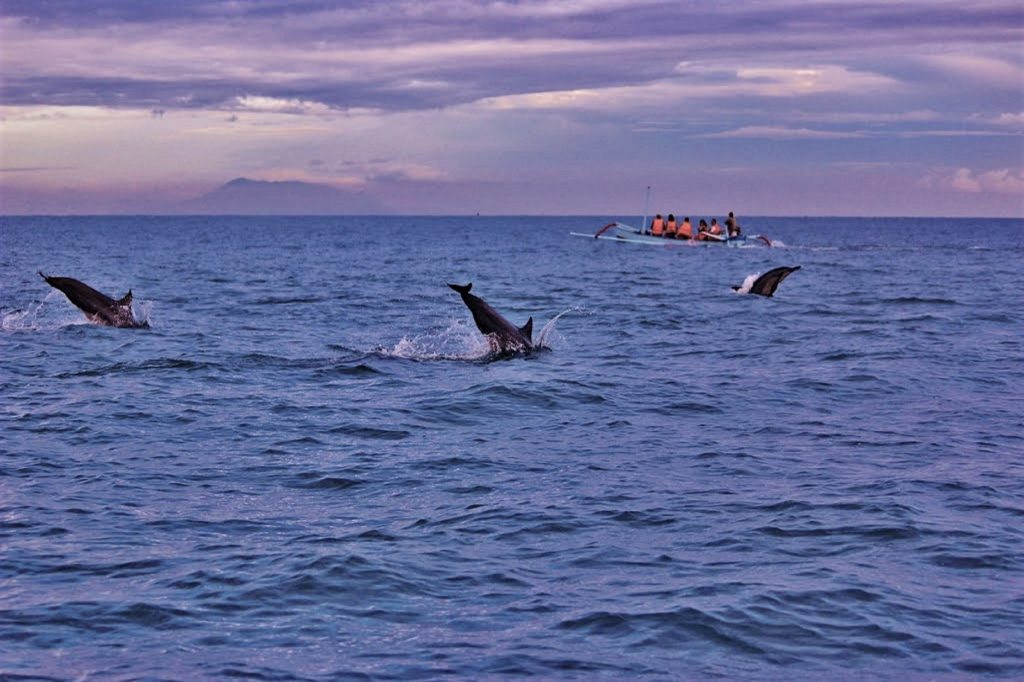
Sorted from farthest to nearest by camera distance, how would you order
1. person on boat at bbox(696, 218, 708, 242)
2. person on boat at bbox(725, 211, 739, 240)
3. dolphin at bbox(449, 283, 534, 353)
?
1. person on boat at bbox(725, 211, 739, 240)
2. person on boat at bbox(696, 218, 708, 242)
3. dolphin at bbox(449, 283, 534, 353)

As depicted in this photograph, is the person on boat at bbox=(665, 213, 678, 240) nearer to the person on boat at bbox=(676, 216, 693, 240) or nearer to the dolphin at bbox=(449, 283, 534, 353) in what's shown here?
the person on boat at bbox=(676, 216, 693, 240)

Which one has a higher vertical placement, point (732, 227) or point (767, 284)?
point (732, 227)

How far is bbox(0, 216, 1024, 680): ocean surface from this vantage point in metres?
8.30

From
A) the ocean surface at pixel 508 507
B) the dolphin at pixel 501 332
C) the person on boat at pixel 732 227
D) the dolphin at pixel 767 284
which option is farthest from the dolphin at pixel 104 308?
the person on boat at pixel 732 227

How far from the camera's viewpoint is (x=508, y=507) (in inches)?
470

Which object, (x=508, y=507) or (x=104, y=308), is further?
(x=104, y=308)

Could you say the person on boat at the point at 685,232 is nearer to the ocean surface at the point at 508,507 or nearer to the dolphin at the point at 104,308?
the ocean surface at the point at 508,507

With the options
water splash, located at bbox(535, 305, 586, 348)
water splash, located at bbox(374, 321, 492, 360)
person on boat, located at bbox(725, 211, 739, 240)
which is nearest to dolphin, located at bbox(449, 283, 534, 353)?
water splash, located at bbox(374, 321, 492, 360)

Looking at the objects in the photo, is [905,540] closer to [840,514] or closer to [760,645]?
[840,514]

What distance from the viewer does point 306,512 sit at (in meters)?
11.8

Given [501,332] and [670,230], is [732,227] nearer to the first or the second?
[670,230]

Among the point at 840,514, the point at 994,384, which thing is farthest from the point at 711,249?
the point at 840,514

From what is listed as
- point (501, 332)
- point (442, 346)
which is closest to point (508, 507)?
point (501, 332)

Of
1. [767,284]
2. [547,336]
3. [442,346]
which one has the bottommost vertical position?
[442,346]
